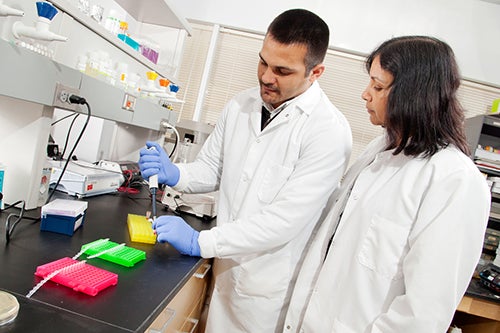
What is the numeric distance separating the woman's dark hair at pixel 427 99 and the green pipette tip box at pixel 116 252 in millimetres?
772

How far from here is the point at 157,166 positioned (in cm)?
126

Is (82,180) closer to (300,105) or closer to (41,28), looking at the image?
(41,28)

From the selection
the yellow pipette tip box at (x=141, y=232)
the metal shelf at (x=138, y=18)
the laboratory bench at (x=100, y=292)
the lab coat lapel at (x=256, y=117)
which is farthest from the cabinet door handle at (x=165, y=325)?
the metal shelf at (x=138, y=18)

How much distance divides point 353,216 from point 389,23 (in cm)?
270

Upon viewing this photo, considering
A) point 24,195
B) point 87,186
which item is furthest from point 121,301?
point 87,186

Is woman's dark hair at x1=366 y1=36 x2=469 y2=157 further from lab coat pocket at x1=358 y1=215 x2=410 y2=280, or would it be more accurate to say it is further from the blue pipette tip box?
the blue pipette tip box

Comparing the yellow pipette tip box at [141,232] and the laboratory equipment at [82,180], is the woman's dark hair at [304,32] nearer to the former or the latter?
the yellow pipette tip box at [141,232]

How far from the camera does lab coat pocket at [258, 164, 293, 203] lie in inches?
46.6

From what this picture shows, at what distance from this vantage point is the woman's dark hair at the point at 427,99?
2.84 ft

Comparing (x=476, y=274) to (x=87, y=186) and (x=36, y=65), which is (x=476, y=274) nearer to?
(x=87, y=186)

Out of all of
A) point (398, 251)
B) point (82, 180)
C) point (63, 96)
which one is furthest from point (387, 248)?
point (82, 180)

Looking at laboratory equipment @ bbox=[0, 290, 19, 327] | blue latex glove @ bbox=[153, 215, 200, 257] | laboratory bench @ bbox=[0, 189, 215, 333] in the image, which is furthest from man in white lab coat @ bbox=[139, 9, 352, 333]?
laboratory equipment @ bbox=[0, 290, 19, 327]

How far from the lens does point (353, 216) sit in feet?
3.23

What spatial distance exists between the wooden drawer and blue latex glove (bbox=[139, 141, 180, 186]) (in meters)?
0.35
